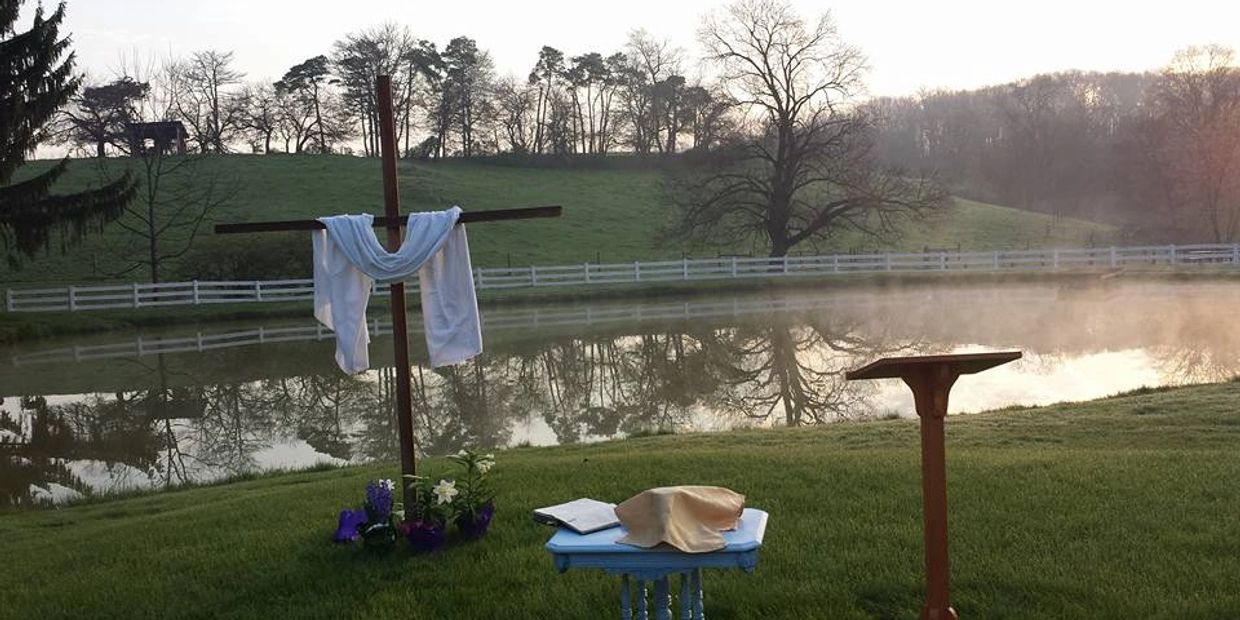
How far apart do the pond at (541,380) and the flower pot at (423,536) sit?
20.4ft

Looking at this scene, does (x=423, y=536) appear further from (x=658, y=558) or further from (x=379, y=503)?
(x=658, y=558)

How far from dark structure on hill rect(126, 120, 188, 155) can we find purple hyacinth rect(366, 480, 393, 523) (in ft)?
109

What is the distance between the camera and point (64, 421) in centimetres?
1526

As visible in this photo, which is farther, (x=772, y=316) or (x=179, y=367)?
(x=772, y=316)

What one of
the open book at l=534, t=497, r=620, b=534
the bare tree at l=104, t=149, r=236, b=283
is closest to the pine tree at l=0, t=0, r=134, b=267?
the bare tree at l=104, t=149, r=236, b=283

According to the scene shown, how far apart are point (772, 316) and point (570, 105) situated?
48812mm

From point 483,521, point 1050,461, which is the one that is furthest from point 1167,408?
point 483,521

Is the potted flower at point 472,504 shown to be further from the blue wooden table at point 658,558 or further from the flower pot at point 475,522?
the blue wooden table at point 658,558

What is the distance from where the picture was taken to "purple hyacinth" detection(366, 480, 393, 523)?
6094 millimetres

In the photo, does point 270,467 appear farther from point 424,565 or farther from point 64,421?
point 424,565

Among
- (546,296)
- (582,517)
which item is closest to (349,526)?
(582,517)

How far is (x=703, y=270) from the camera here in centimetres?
3766

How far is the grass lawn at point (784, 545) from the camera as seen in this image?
4875 millimetres

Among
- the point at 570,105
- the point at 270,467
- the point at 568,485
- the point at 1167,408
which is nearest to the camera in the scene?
the point at 568,485
